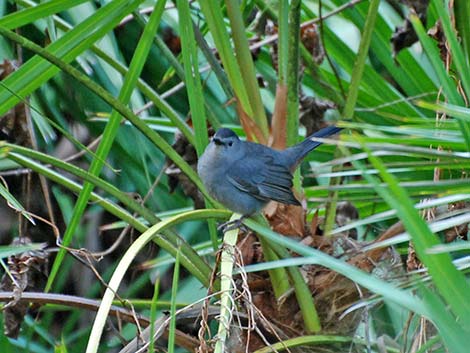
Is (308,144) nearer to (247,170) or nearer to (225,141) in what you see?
(225,141)

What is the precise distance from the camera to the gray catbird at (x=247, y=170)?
247 centimetres

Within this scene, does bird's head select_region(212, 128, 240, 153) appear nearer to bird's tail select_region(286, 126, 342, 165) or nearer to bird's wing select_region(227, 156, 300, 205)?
bird's wing select_region(227, 156, 300, 205)

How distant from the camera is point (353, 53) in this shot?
111 inches

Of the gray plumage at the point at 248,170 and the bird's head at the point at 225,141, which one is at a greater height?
the bird's head at the point at 225,141

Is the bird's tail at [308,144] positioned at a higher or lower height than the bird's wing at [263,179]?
higher

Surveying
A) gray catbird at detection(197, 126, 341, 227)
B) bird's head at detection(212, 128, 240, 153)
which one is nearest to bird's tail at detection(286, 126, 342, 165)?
gray catbird at detection(197, 126, 341, 227)

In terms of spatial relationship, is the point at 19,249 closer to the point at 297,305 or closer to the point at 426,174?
the point at 297,305

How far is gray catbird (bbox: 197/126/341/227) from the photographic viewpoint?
2471mm

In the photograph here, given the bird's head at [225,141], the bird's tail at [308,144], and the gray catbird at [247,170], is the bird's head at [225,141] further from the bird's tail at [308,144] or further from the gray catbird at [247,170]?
the bird's tail at [308,144]

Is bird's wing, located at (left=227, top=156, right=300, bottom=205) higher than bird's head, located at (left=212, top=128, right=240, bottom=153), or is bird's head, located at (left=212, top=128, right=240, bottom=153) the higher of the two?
bird's head, located at (left=212, top=128, right=240, bottom=153)

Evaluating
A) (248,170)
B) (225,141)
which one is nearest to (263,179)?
(248,170)

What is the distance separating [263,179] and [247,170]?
134 millimetres

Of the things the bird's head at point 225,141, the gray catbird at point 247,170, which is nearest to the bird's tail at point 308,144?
the gray catbird at point 247,170

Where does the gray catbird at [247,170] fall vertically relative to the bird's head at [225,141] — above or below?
below
